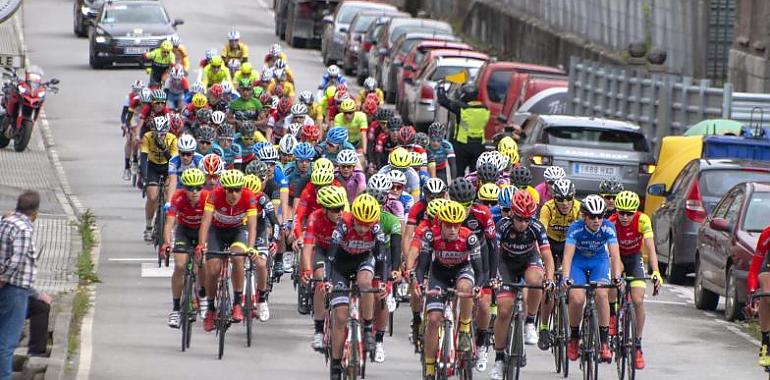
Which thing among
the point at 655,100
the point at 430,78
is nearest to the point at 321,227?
the point at 655,100

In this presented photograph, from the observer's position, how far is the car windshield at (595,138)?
26.5 m

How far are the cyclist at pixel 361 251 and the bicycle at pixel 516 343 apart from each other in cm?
102

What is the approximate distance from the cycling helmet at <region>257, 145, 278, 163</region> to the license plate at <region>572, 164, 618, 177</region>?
6230 mm

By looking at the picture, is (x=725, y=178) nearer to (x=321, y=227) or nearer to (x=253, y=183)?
(x=253, y=183)

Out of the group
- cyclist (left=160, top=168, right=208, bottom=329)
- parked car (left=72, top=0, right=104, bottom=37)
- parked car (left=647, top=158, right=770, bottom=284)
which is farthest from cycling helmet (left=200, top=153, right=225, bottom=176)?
parked car (left=72, top=0, right=104, bottom=37)

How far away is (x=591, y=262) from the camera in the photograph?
55.8 feet

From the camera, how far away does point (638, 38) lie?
43.8m

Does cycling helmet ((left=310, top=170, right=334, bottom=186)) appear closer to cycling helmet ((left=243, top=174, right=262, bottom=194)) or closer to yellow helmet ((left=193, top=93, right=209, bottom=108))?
cycling helmet ((left=243, top=174, right=262, bottom=194))

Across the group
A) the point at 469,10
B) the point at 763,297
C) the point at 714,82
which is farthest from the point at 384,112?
the point at 469,10

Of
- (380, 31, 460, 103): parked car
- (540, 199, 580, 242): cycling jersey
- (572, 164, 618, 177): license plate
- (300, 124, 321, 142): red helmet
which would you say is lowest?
(380, 31, 460, 103): parked car

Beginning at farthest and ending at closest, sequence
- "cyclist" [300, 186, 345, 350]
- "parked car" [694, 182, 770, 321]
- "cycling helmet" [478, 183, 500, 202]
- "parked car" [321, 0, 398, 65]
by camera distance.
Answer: "parked car" [321, 0, 398, 65] < "parked car" [694, 182, 770, 321] < "cycling helmet" [478, 183, 500, 202] < "cyclist" [300, 186, 345, 350]

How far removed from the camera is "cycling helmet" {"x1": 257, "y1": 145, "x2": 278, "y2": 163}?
20.9 m

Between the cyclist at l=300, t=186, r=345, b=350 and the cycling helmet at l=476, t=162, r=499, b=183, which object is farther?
the cycling helmet at l=476, t=162, r=499, b=183

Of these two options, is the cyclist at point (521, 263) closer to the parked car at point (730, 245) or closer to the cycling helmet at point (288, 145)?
the parked car at point (730, 245)
